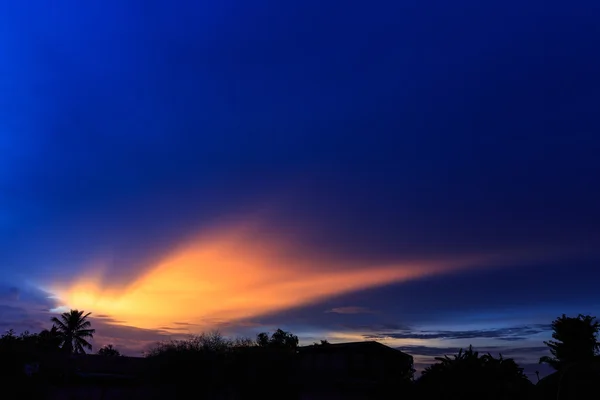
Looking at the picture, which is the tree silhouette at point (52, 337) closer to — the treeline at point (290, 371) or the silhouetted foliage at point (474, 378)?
the treeline at point (290, 371)

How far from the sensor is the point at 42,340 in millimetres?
60750

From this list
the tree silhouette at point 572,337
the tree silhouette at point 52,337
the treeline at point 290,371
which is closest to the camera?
the treeline at point 290,371

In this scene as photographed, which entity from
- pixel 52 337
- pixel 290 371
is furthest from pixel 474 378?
pixel 52 337

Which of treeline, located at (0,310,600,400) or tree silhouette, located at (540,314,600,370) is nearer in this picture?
treeline, located at (0,310,600,400)

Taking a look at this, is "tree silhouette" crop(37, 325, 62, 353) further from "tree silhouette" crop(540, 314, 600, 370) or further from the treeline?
"tree silhouette" crop(540, 314, 600, 370)

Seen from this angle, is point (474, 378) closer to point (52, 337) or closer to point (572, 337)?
point (572, 337)

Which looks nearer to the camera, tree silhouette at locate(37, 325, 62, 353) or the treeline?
the treeline

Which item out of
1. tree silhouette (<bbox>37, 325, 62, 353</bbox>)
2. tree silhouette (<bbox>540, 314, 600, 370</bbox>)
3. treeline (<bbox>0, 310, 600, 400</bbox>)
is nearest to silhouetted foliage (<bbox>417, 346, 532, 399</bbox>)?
treeline (<bbox>0, 310, 600, 400</bbox>)

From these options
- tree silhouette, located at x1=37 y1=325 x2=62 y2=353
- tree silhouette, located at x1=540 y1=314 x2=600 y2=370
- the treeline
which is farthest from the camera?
tree silhouette, located at x1=37 y1=325 x2=62 y2=353

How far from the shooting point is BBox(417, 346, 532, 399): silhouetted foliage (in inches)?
671

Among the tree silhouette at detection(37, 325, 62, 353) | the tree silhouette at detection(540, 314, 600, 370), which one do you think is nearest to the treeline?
the tree silhouette at detection(540, 314, 600, 370)

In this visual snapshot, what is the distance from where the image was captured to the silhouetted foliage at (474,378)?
17.0m

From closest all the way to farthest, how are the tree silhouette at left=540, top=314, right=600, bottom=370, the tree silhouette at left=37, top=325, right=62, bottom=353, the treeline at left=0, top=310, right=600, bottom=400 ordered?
the treeline at left=0, top=310, right=600, bottom=400
the tree silhouette at left=540, top=314, right=600, bottom=370
the tree silhouette at left=37, top=325, right=62, bottom=353

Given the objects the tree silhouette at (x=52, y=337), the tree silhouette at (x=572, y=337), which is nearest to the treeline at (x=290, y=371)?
the tree silhouette at (x=572, y=337)
